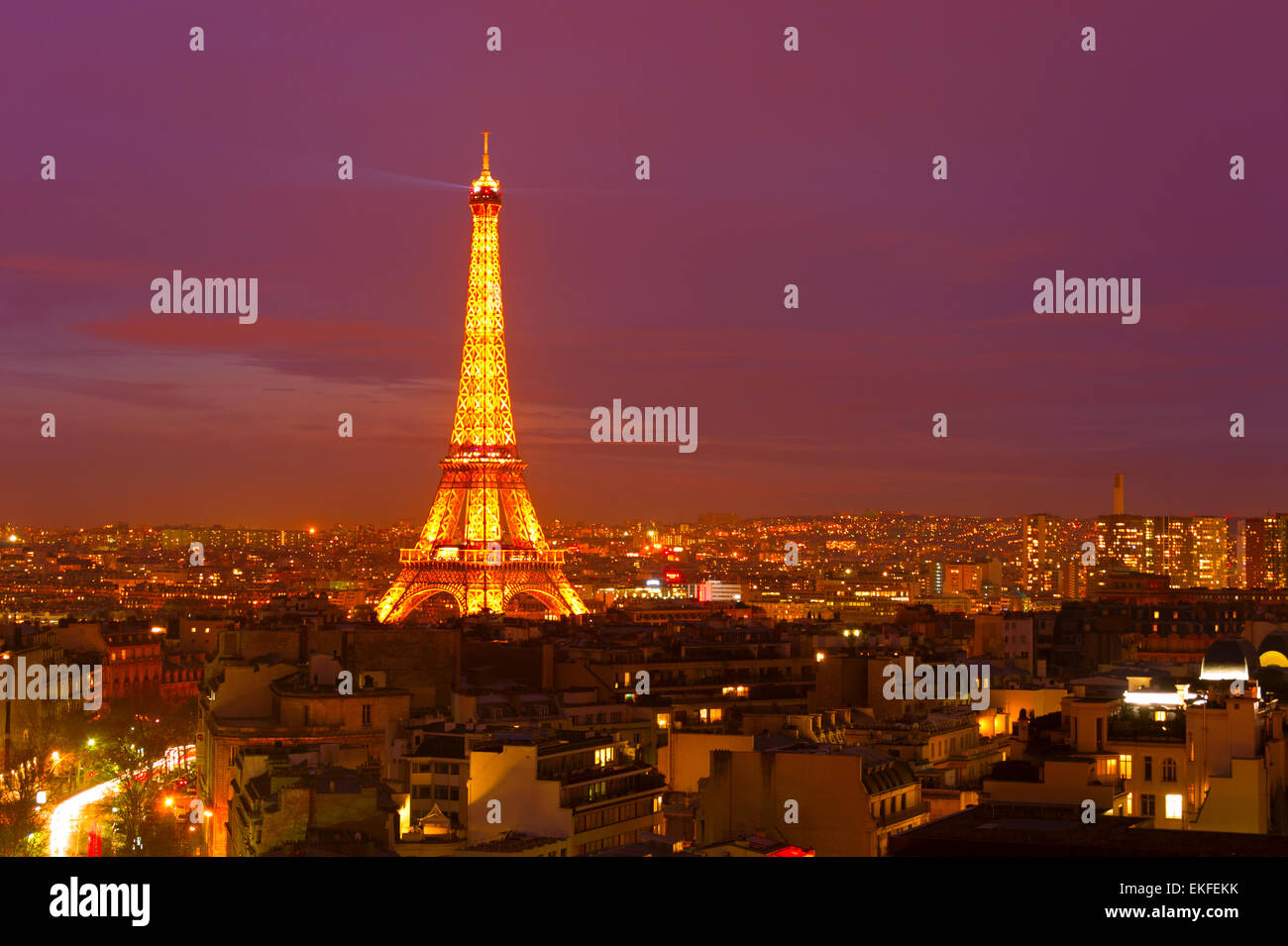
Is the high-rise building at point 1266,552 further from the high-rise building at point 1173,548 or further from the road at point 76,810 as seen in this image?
the road at point 76,810

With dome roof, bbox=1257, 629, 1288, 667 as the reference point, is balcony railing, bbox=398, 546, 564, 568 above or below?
above

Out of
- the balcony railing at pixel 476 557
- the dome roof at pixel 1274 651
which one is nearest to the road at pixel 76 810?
the balcony railing at pixel 476 557

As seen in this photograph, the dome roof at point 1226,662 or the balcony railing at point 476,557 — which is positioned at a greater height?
the balcony railing at point 476,557

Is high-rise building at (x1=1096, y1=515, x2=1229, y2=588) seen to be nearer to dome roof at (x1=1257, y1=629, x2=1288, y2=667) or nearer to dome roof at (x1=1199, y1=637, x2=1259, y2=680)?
dome roof at (x1=1257, y1=629, x2=1288, y2=667)

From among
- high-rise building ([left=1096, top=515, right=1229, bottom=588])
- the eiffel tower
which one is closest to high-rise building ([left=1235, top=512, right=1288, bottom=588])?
high-rise building ([left=1096, top=515, right=1229, bottom=588])

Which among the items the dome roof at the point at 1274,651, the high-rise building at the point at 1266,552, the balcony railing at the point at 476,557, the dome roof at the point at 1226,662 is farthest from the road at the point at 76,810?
the high-rise building at the point at 1266,552

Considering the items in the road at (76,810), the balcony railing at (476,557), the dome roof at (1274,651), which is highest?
the balcony railing at (476,557)

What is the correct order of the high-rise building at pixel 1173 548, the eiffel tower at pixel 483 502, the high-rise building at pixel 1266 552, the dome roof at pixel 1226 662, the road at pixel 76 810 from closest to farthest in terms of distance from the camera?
1. the dome roof at pixel 1226 662
2. the road at pixel 76 810
3. the eiffel tower at pixel 483 502
4. the high-rise building at pixel 1266 552
5. the high-rise building at pixel 1173 548

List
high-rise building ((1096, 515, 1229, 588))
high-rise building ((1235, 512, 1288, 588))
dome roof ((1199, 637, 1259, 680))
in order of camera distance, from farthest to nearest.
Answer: high-rise building ((1096, 515, 1229, 588)), high-rise building ((1235, 512, 1288, 588)), dome roof ((1199, 637, 1259, 680))

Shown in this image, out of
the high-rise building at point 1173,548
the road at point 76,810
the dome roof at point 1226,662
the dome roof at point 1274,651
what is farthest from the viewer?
the high-rise building at point 1173,548

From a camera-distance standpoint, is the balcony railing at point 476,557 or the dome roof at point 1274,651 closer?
the dome roof at point 1274,651
